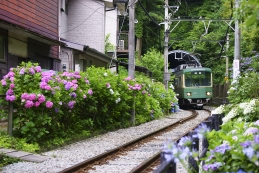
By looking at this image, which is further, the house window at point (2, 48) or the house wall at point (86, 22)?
the house wall at point (86, 22)

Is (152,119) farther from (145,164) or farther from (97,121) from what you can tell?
(145,164)

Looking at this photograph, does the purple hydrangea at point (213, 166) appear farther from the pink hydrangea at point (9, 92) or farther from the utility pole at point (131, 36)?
the utility pole at point (131, 36)

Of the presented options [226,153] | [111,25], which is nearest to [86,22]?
[111,25]

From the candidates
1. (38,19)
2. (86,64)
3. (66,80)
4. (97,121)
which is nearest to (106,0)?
(86,64)

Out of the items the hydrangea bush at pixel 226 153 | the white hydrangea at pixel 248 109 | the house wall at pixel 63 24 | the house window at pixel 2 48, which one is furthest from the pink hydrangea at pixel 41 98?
the house wall at pixel 63 24

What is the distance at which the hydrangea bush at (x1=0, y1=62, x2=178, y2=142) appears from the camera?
956 centimetres

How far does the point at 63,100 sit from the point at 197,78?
22.3 metres

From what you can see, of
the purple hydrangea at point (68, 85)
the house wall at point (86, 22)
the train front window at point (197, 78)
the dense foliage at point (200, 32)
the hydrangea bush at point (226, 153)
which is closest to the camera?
the hydrangea bush at point (226, 153)

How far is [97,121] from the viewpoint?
45.5ft

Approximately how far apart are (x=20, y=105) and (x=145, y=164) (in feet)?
10.8

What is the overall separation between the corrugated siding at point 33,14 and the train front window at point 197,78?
15.6 meters

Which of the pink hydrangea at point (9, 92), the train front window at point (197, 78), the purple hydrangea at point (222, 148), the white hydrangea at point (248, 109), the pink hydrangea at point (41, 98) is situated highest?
the train front window at point (197, 78)

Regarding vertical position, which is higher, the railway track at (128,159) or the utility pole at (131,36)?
the utility pole at (131,36)

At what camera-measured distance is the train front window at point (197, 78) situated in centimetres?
3180
